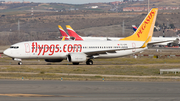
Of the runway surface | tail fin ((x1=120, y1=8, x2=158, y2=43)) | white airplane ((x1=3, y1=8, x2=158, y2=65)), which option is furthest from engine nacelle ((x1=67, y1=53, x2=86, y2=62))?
the runway surface

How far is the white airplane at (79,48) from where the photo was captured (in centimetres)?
5059

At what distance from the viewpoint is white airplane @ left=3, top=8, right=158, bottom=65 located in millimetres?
50594

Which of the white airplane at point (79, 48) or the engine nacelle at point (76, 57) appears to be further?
the engine nacelle at point (76, 57)

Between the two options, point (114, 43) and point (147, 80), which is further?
point (114, 43)

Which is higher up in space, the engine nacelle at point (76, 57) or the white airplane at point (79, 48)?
the white airplane at point (79, 48)

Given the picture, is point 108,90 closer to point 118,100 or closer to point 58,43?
point 118,100

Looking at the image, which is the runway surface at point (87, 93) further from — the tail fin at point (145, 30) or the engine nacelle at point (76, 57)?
the tail fin at point (145, 30)

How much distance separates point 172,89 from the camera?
2547 centimetres

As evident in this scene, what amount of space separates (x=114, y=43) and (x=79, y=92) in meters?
32.4

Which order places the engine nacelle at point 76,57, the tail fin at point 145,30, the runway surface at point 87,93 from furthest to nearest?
the tail fin at point 145,30
the engine nacelle at point 76,57
the runway surface at point 87,93

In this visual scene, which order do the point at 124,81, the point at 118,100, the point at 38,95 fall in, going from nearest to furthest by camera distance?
the point at 118,100
the point at 38,95
the point at 124,81

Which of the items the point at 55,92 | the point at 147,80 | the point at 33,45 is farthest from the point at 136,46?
the point at 55,92

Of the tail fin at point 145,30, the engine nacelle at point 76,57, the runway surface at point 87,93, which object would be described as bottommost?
the runway surface at point 87,93

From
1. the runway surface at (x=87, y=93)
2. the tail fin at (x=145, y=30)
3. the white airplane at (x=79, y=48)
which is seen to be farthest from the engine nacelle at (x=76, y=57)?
the runway surface at (x=87, y=93)
